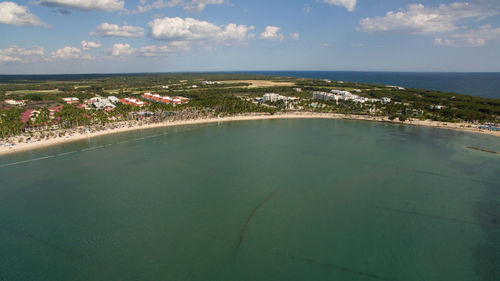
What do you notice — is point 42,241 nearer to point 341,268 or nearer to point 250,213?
point 250,213

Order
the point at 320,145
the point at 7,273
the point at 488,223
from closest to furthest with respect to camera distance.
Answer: the point at 7,273 → the point at 488,223 → the point at 320,145

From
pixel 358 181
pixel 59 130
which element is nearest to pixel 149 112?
pixel 59 130

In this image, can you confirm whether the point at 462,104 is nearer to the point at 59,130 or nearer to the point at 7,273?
the point at 7,273

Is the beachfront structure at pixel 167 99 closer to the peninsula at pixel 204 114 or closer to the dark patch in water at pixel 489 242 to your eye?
the peninsula at pixel 204 114

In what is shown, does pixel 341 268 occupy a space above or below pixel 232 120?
below

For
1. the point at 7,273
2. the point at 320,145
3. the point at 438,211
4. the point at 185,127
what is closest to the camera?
the point at 7,273

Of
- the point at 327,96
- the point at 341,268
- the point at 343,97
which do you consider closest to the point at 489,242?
the point at 341,268

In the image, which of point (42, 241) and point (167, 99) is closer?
point (42, 241)

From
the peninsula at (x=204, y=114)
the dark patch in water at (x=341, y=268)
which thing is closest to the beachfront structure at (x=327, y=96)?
the peninsula at (x=204, y=114)
